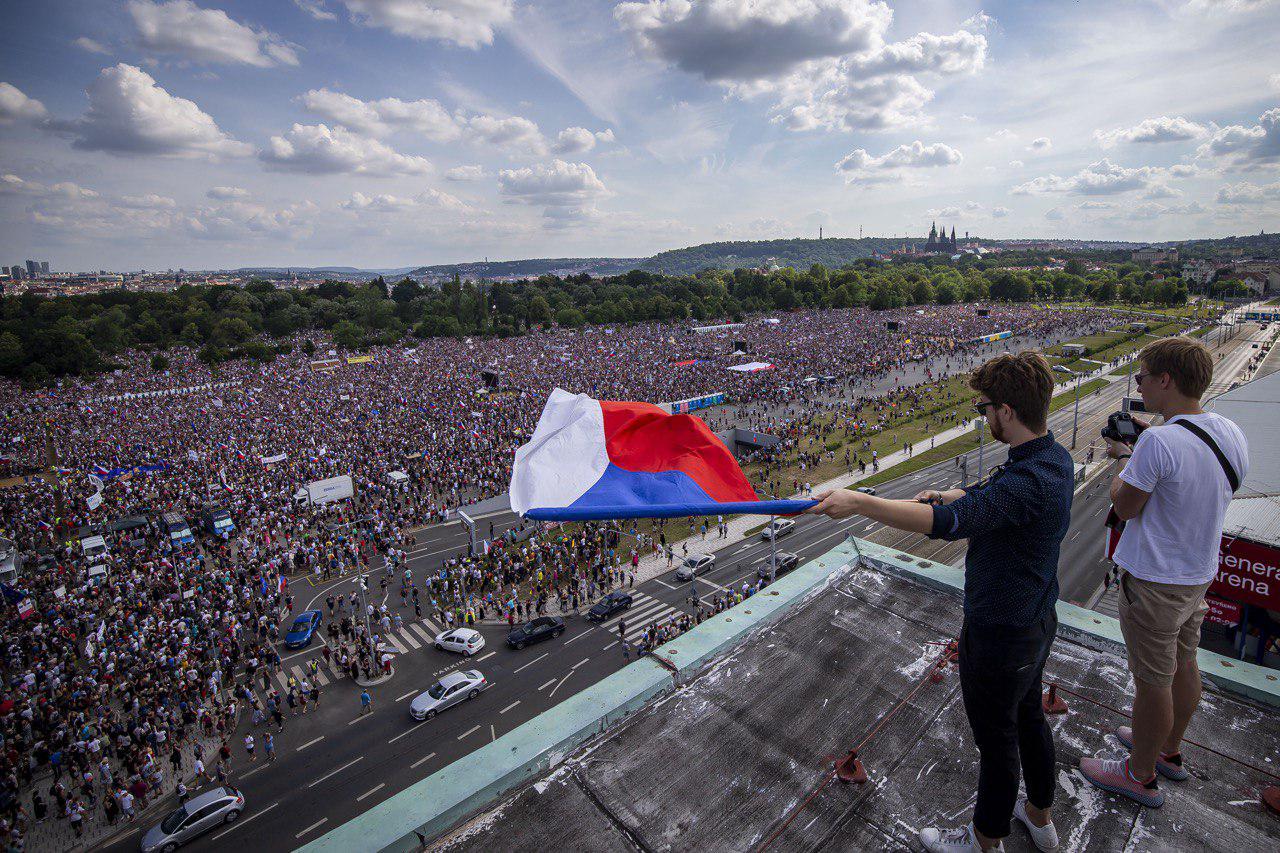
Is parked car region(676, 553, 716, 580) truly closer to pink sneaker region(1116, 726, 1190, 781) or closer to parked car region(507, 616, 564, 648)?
parked car region(507, 616, 564, 648)

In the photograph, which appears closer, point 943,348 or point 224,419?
point 224,419

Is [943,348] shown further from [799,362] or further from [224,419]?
[224,419]

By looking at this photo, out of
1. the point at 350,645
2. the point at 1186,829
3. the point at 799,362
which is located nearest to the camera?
the point at 1186,829

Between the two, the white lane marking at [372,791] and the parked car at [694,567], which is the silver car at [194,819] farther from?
the parked car at [694,567]

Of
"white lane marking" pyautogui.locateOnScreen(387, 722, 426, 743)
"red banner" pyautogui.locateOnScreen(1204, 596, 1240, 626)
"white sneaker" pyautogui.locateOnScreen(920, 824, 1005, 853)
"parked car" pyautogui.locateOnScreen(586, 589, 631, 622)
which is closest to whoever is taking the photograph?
"white sneaker" pyautogui.locateOnScreen(920, 824, 1005, 853)

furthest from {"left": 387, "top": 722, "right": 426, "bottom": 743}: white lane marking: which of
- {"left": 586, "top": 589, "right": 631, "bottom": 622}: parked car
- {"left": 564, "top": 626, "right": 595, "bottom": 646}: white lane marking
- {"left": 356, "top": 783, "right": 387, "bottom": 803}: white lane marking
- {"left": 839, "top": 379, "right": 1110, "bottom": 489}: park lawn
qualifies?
{"left": 839, "top": 379, "right": 1110, "bottom": 489}: park lawn

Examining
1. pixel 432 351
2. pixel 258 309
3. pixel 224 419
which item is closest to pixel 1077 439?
pixel 224 419

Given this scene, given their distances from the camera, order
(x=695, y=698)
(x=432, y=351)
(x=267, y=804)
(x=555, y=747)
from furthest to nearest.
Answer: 1. (x=432, y=351)
2. (x=267, y=804)
3. (x=695, y=698)
4. (x=555, y=747)
